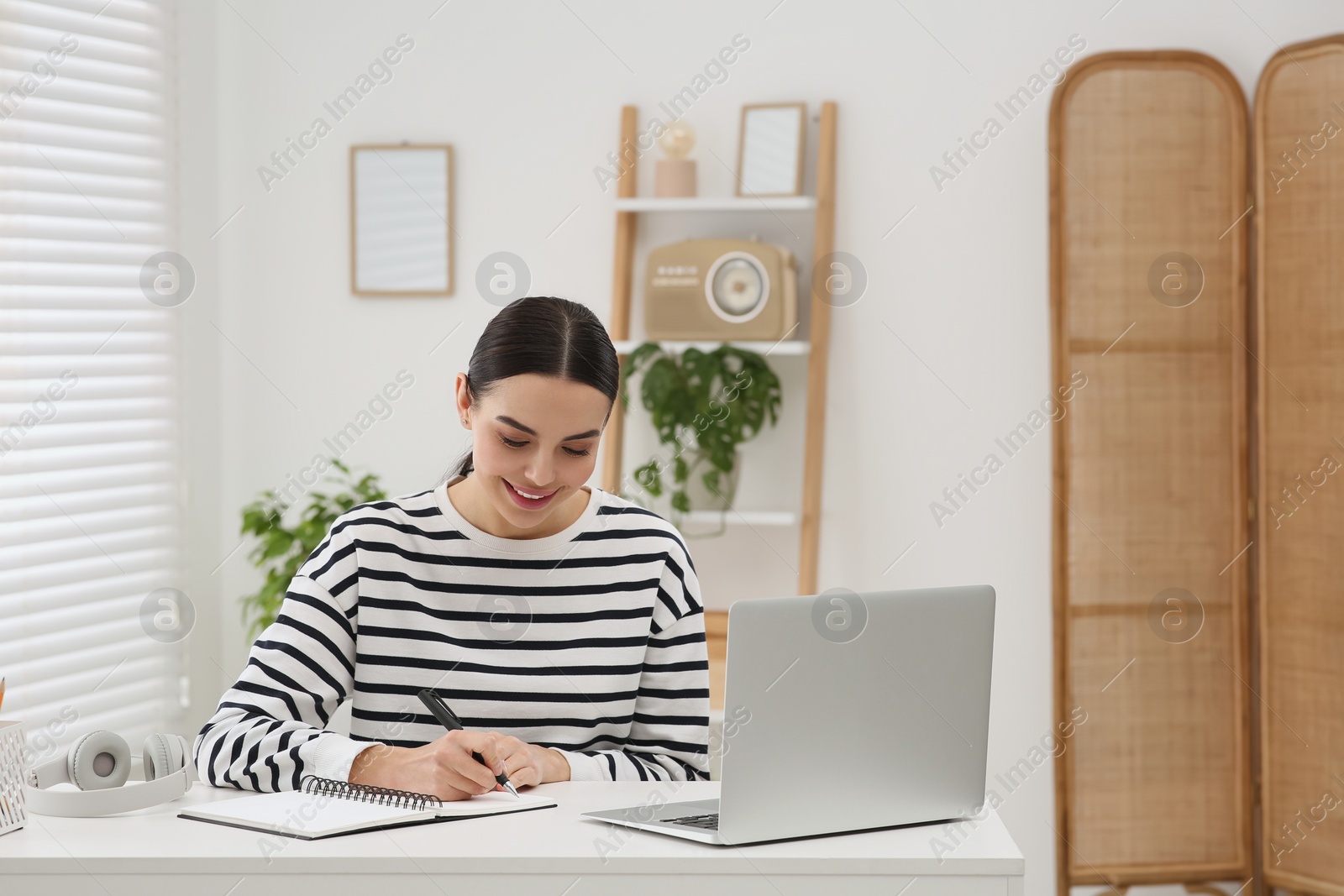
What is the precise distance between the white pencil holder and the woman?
255 millimetres

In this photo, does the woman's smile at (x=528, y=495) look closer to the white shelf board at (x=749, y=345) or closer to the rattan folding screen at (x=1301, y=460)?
the white shelf board at (x=749, y=345)

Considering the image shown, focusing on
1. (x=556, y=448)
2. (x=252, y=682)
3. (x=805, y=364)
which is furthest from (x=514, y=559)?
(x=805, y=364)

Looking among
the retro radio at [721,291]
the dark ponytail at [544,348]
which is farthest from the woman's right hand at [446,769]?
the retro radio at [721,291]

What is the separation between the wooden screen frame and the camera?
2.84 meters

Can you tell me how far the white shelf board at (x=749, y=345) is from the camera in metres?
2.98

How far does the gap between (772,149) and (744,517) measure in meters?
0.90

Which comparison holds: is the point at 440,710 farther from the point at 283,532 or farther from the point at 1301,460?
the point at 1301,460

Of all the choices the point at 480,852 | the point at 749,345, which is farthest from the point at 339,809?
the point at 749,345

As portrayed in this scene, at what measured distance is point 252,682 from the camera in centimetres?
155

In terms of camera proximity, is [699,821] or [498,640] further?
[498,640]

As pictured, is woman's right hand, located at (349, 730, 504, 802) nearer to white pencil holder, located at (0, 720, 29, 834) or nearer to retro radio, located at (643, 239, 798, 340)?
white pencil holder, located at (0, 720, 29, 834)

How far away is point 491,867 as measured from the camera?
3.64 feet

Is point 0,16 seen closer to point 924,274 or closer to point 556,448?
point 556,448

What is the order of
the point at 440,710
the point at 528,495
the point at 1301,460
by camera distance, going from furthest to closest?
the point at 1301,460
the point at 528,495
the point at 440,710
